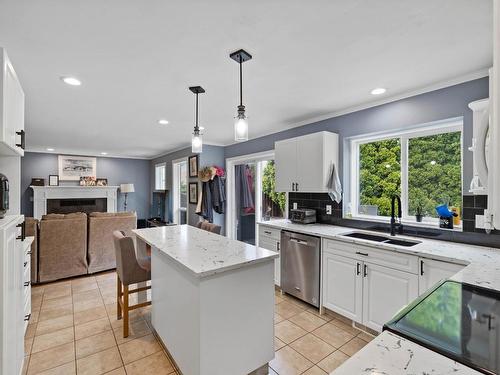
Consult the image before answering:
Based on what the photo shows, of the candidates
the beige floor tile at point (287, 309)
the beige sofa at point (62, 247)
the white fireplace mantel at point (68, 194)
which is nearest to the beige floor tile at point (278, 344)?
the beige floor tile at point (287, 309)

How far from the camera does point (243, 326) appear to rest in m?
1.74

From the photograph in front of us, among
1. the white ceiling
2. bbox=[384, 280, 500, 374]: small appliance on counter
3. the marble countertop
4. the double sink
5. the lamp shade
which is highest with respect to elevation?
the white ceiling

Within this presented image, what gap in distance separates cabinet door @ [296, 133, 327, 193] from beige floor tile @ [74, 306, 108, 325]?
2797 millimetres

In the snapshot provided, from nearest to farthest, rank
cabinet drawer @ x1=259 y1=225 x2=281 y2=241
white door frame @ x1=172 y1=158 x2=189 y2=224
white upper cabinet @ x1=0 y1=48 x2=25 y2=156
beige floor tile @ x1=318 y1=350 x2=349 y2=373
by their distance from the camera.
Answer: white upper cabinet @ x1=0 y1=48 x2=25 y2=156 < beige floor tile @ x1=318 y1=350 x2=349 y2=373 < cabinet drawer @ x1=259 y1=225 x2=281 y2=241 < white door frame @ x1=172 y1=158 x2=189 y2=224

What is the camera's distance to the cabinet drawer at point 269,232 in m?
3.35

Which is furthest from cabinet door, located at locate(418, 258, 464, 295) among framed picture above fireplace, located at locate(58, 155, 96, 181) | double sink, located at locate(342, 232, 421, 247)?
framed picture above fireplace, located at locate(58, 155, 96, 181)

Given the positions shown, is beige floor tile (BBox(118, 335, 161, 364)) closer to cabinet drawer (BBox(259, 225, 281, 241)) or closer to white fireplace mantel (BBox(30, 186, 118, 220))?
cabinet drawer (BBox(259, 225, 281, 241))

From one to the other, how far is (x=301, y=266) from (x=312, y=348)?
2.97 ft

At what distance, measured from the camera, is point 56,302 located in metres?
3.11

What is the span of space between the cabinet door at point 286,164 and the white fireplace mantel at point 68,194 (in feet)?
18.9

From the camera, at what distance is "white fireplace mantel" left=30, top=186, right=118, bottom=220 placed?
6547 millimetres

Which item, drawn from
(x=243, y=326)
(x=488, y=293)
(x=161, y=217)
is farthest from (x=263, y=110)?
(x=161, y=217)

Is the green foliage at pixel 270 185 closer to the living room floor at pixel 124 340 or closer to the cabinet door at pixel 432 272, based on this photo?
the living room floor at pixel 124 340

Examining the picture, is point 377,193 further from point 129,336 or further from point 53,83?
point 53,83
